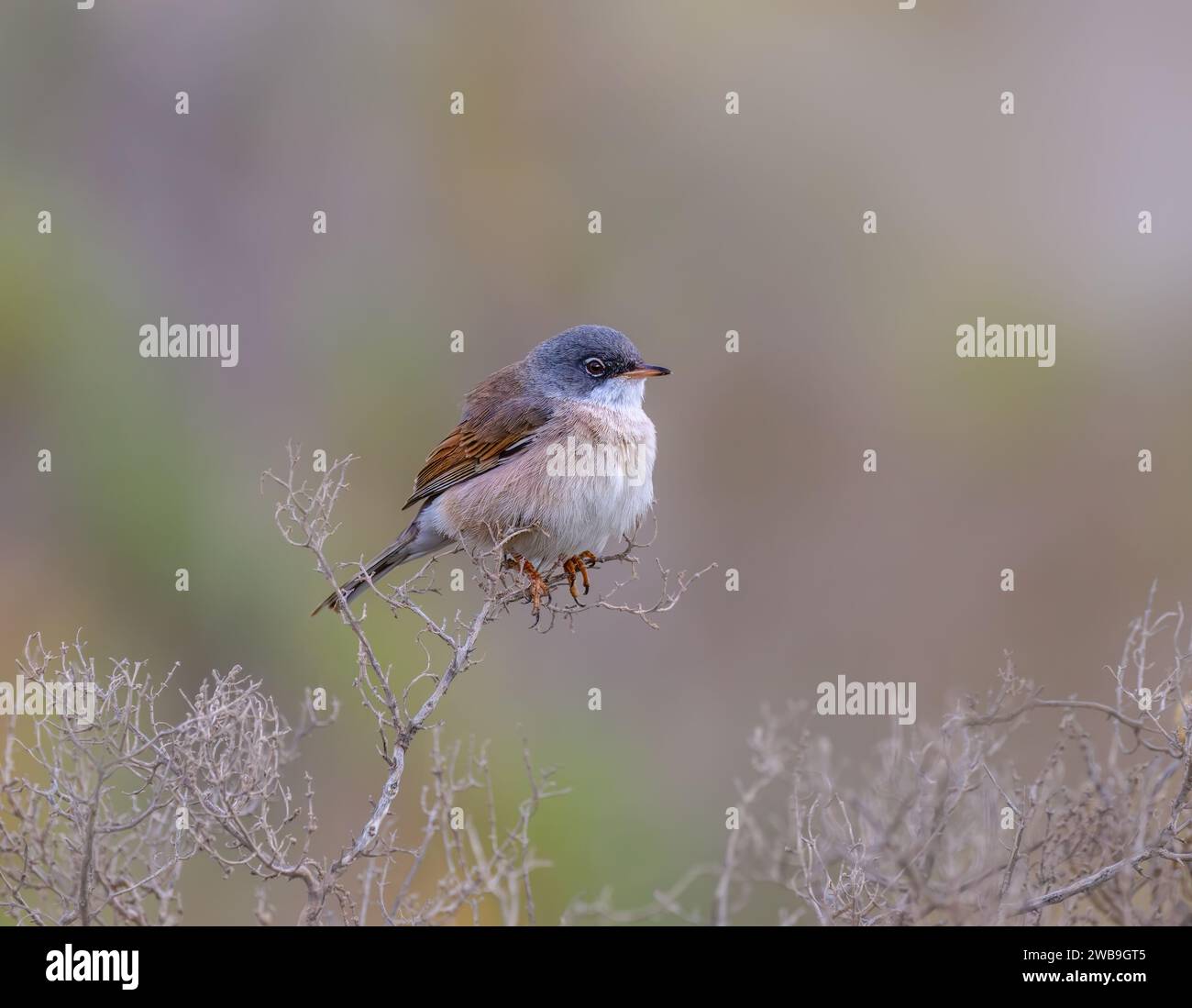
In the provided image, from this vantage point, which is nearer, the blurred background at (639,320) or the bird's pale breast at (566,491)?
the bird's pale breast at (566,491)

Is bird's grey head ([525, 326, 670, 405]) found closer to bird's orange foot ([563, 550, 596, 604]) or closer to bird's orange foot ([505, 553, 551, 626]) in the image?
bird's orange foot ([563, 550, 596, 604])

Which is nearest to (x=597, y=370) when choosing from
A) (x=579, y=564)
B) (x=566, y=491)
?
(x=566, y=491)

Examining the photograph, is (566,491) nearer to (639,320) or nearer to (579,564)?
(579,564)

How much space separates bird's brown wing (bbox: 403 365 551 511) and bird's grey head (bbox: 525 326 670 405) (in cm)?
16

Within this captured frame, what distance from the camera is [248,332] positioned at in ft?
41.9

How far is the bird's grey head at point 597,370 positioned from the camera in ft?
23.2

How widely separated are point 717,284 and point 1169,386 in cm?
415

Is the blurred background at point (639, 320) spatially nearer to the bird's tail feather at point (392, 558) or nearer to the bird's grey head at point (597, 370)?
the bird's tail feather at point (392, 558)

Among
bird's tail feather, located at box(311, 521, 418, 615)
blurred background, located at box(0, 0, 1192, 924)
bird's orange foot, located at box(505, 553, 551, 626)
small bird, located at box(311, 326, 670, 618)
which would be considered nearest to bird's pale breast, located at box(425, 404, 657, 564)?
small bird, located at box(311, 326, 670, 618)

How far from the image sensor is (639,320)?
12352 mm

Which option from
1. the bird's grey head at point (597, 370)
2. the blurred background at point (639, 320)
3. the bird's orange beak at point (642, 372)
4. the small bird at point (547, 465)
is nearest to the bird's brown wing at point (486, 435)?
the small bird at point (547, 465)

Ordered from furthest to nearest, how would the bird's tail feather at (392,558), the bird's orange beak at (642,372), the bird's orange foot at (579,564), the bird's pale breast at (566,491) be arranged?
1. the bird's tail feather at (392,558)
2. the bird's orange beak at (642,372)
3. the bird's orange foot at (579,564)
4. the bird's pale breast at (566,491)

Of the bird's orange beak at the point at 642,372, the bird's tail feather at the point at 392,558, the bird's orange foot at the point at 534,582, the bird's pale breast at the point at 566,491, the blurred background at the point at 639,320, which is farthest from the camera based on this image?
the blurred background at the point at 639,320
